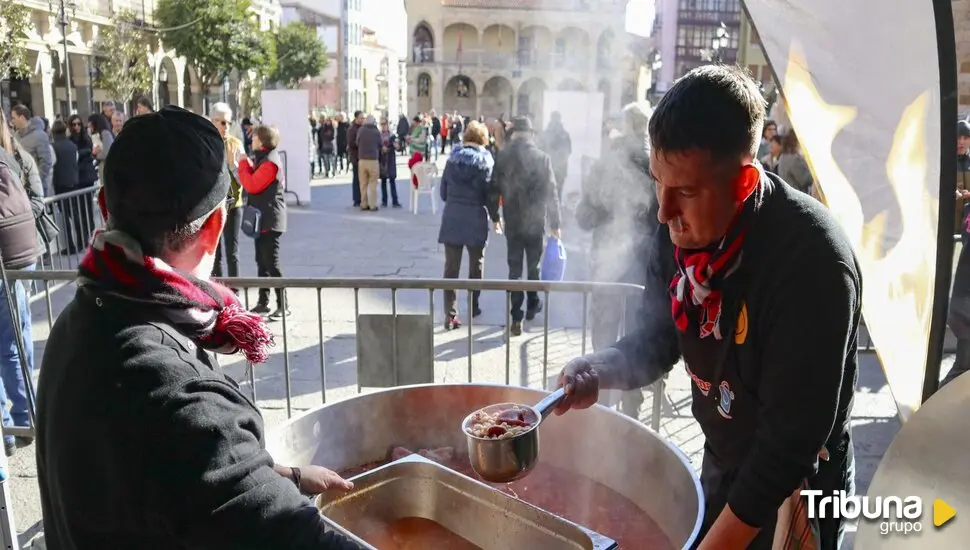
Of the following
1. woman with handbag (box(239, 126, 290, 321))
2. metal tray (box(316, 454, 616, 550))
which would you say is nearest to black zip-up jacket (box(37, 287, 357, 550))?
metal tray (box(316, 454, 616, 550))

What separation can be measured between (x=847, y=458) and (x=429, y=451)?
1.42 meters

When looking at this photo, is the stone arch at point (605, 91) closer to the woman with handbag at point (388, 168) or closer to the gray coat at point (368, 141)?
the gray coat at point (368, 141)

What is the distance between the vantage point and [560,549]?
187cm

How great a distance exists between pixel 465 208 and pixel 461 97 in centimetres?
5694

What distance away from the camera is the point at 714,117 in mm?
1443

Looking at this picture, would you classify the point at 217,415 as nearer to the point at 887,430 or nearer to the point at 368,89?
the point at 887,430

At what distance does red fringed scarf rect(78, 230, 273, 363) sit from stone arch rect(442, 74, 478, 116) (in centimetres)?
6080

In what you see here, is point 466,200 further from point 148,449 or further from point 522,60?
point 522,60

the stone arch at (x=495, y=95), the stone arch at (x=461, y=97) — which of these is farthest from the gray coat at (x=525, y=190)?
the stone arch at (x=461, y=97)

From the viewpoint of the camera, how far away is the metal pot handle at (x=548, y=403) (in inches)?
80.7

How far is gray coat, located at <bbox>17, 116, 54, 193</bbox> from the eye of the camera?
27.6ft

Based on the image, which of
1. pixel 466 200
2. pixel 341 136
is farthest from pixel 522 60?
pixel 466 200

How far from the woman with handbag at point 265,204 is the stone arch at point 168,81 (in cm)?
3719

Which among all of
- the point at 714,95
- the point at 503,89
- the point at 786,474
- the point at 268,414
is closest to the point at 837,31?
the point at 714,95
